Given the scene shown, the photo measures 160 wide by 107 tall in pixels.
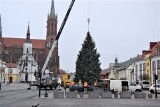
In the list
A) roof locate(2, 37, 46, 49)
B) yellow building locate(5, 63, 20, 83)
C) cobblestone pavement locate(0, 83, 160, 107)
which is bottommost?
cobblestone pavement locate(0, 83, 160, 107)

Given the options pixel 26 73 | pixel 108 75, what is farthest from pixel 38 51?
pixel 108 75

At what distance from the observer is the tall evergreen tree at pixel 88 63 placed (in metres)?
67.7

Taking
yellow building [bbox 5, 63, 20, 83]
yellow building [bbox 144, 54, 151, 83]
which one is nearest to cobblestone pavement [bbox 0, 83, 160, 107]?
yellow building [bbox 144, 54, 151, 83]

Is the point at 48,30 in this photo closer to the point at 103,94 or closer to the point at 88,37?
the point at 88,37

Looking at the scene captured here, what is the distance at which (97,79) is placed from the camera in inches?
2714

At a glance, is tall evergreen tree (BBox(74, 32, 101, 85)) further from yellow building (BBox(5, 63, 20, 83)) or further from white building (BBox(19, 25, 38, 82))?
yellow building (BBox(5, 63, 20, 83))

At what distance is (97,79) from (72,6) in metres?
31.8

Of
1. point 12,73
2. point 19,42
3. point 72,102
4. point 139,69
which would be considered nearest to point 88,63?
point 139,69

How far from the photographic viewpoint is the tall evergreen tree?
67.7m

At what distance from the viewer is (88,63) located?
2721 inches

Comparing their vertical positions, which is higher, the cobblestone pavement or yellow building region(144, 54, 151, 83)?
yellow building region(144, 54, 151, 83)

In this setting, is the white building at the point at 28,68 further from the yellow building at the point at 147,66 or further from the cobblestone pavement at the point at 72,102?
the cobblestone pavement at the point at 72,102

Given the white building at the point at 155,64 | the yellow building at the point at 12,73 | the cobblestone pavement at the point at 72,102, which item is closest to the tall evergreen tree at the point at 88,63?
the white building at the point at 155,64

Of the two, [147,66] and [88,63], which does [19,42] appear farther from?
[147,66]
